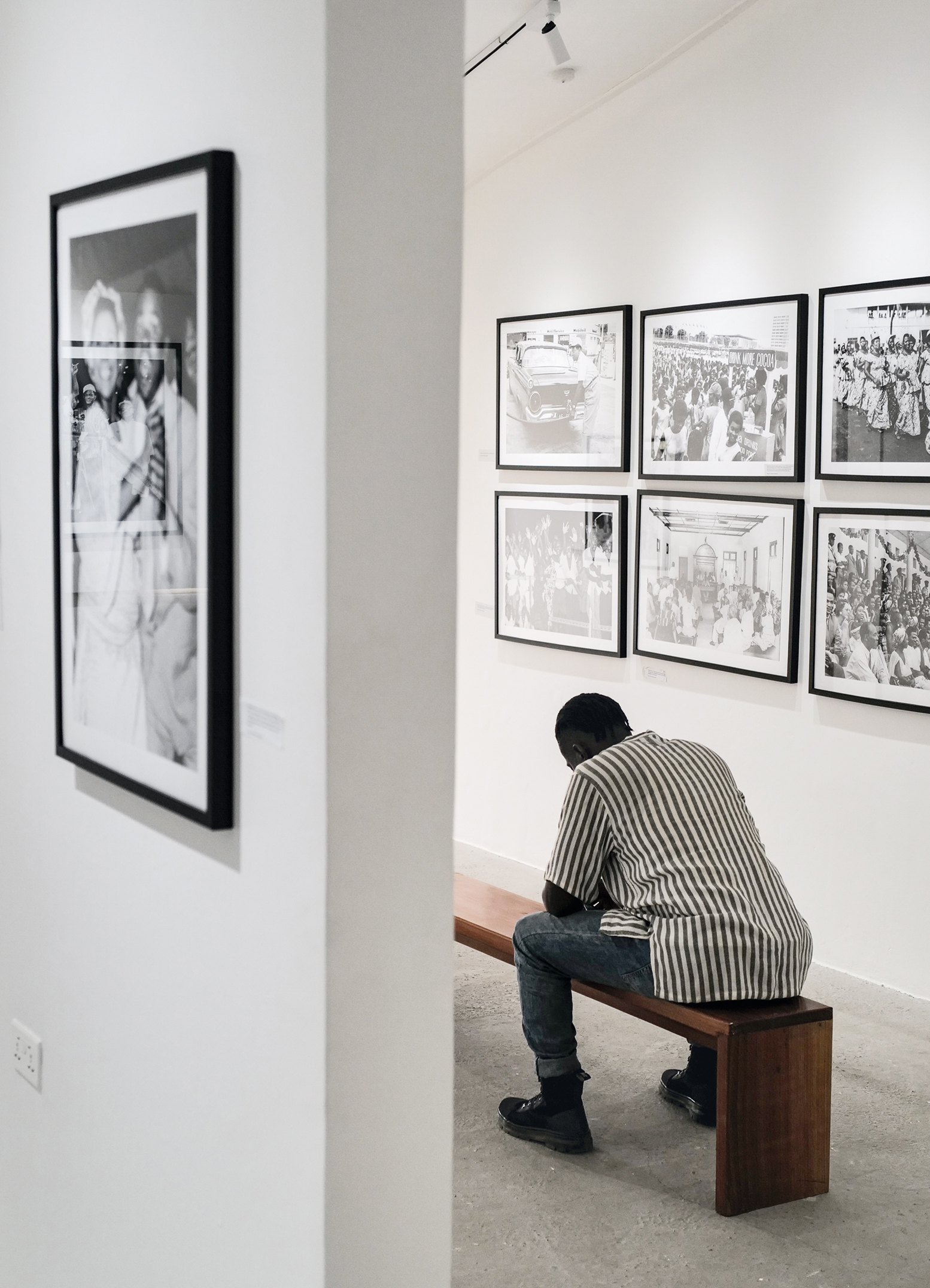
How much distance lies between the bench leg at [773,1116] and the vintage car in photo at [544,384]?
3.14m

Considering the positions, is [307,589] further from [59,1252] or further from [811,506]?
[811,506]

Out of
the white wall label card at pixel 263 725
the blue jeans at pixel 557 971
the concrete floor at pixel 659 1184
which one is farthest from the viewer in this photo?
the blue jeans at pixel 557 971

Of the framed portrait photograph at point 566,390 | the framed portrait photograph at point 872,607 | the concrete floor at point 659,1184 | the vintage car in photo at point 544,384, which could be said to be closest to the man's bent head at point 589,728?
the concrete floor at point 659,1184

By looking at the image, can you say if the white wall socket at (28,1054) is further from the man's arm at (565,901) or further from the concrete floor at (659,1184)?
the man's arm at (565,901)

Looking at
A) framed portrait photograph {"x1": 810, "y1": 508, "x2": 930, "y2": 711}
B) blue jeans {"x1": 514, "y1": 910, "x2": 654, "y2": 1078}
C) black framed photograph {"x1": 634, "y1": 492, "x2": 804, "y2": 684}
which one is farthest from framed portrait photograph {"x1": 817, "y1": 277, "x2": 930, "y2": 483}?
blue jeans {"x1": 514, "y1": 910, "x2": 654, "y2": 1078}

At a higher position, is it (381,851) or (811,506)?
(811,506)

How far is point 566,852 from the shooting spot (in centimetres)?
325

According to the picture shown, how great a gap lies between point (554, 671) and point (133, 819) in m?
3.76

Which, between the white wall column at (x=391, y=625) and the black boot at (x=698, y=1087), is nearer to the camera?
the white wall column at (x=391, y=625)

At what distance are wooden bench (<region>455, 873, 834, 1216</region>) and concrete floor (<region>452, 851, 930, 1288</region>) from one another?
71 mm

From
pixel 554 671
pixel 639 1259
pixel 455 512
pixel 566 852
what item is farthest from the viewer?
pixel 554 671

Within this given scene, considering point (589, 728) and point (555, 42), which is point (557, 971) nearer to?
point (589, 728)

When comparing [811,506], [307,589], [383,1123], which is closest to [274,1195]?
[383,1123]

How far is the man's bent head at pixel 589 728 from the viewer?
11.4 feet
